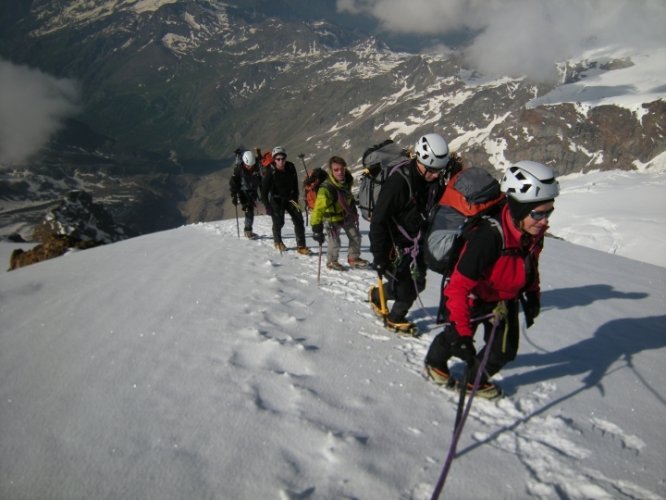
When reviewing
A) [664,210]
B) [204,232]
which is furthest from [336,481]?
[664,210]

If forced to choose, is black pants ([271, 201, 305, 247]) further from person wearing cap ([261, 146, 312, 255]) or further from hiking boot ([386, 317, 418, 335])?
hiking boot ([386, 317, 418, 335])

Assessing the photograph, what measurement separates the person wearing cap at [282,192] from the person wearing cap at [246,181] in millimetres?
2171

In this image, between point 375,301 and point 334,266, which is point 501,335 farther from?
point 334,266

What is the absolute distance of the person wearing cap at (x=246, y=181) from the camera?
47.1 ft

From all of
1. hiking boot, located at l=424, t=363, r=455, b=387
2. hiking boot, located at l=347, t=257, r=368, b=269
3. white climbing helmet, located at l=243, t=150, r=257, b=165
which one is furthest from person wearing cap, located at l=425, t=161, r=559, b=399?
white climbing helmet, located at l=243, t=150, r=257, b=165

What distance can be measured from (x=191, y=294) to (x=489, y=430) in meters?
5.80

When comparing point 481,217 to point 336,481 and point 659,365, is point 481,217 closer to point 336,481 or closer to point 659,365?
point 336,481

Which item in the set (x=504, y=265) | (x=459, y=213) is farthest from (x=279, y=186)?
(x=504, y=265)

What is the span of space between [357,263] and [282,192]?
313 cm

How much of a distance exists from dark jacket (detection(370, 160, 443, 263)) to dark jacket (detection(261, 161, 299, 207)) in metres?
6.42

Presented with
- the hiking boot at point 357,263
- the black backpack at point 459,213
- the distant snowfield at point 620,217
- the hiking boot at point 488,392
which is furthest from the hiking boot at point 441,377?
the distant snowfield at point 620,217

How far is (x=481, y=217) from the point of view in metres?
4.52

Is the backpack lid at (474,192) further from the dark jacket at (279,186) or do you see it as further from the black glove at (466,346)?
the dark jacket at (279,186)

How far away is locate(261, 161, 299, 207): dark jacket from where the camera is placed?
12086 millimetres
